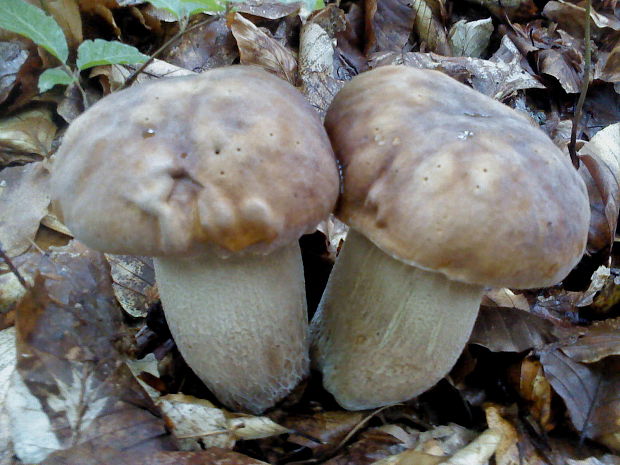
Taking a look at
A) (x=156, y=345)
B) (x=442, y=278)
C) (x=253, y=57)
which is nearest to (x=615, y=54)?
(x=253, y=57)

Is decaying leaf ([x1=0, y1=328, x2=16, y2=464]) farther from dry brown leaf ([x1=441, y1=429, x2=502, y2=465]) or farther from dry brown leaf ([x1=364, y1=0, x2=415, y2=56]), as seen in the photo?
dry brown leaf ([x1=364, y1=0, x2=415, y2=56])

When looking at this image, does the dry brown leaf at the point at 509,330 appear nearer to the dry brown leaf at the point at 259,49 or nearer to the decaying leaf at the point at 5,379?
the decaying leaf at the point at 5,379

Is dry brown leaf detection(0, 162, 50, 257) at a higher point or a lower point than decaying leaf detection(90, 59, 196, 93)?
lower

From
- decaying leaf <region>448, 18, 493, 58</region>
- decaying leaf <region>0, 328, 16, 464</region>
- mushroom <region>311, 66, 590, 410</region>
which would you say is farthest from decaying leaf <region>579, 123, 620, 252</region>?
→ decaying leaf <region>0, 328, 16, 464</region>

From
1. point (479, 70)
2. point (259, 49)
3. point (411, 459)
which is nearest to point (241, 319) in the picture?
point (411, 459)

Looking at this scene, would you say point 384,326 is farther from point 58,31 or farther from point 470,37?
point 470,37

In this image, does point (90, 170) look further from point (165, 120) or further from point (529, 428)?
point (529, 428)
